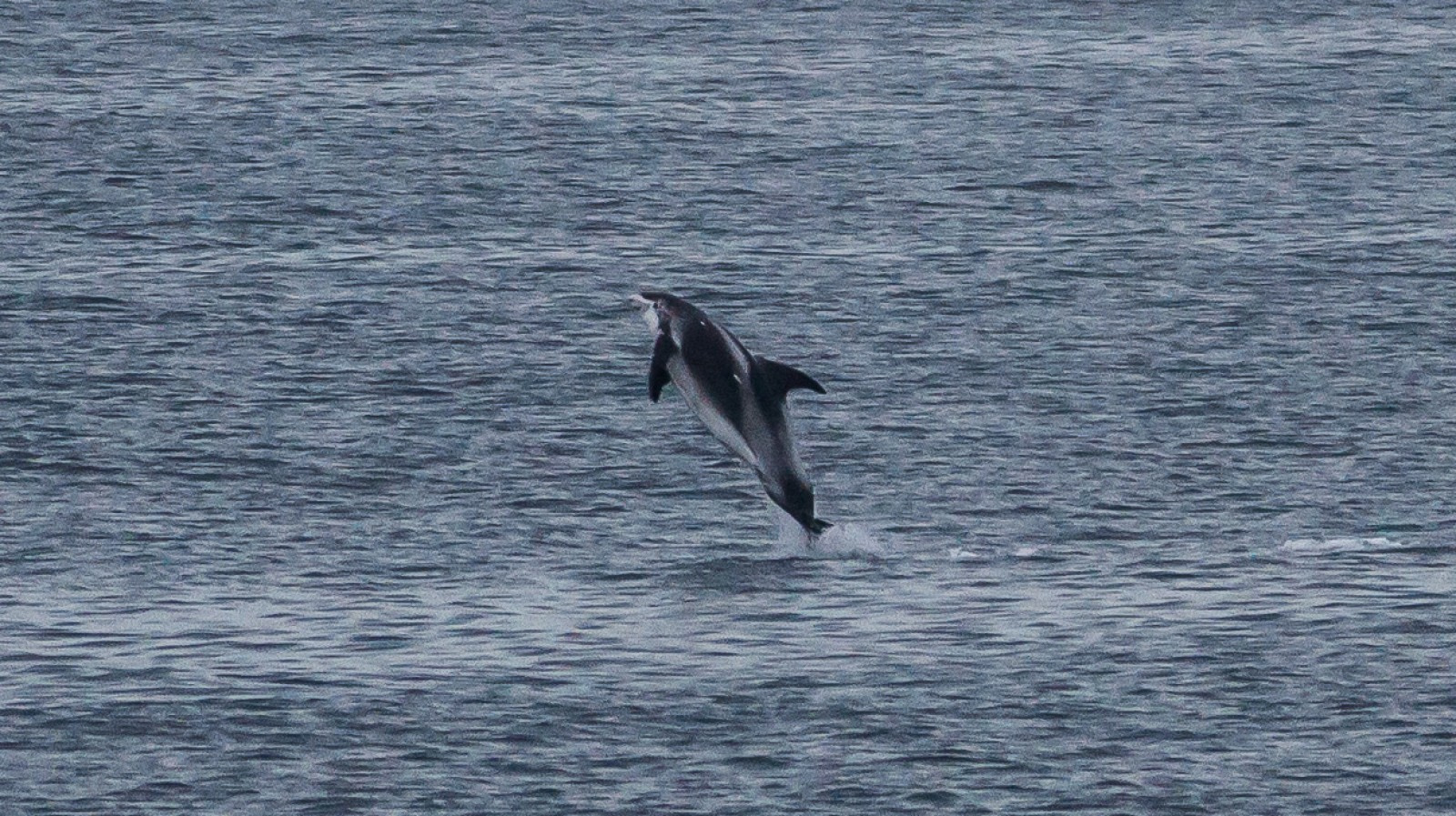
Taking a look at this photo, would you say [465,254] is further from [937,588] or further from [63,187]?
[937,588]

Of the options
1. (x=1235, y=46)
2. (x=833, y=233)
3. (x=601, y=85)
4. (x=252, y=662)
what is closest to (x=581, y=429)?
(x=252, y=662)

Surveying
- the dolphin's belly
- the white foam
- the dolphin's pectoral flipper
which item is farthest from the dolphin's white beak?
the white foam

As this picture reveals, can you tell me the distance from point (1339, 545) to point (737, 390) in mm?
6288

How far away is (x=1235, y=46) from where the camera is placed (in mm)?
66250

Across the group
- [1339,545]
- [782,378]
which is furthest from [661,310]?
[1339,545]

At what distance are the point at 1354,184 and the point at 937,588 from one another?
78.4 ft

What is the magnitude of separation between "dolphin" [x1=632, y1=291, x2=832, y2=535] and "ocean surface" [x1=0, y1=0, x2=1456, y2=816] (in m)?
0.95

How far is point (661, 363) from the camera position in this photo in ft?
109

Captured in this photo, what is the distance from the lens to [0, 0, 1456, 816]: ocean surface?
26.7 meters

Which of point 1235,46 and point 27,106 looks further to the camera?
point 1235,46

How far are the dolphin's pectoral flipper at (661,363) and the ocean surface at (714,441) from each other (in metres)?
1.47

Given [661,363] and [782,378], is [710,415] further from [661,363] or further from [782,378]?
[661,363]

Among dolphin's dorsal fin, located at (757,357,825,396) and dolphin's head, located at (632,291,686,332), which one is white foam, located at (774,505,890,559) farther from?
dolphin's head, located at (632,291,686,332)

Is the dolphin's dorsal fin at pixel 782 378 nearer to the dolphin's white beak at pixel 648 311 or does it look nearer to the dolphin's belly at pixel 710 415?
the dolphin's belly at pixel 710 415
